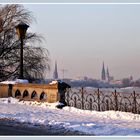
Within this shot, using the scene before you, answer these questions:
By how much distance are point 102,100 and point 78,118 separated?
2.58 metres

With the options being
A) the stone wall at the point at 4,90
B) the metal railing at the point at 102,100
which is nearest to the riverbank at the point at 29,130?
the metal railing at the point at 102,100

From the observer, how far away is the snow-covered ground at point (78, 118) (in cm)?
965

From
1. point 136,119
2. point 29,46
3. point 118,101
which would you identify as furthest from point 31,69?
point 136,119

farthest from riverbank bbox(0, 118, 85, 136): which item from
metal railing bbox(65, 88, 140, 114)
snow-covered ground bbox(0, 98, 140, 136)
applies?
metal railing bbox(65, 88, 140, 114)

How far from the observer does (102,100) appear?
14.1m

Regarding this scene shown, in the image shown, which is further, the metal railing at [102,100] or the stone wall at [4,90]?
the stone wall at [4,90]

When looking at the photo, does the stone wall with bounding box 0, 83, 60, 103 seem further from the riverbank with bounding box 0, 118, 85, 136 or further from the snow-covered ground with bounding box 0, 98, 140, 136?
the riverbank with bounding box 0, 118, 85, 136

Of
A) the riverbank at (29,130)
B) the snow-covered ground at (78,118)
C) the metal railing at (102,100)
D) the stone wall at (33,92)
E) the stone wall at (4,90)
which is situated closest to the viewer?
the riverbank at (29,130)

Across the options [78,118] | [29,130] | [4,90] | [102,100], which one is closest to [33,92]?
[4,90]

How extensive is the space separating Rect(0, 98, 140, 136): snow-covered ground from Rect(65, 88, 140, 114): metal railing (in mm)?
763

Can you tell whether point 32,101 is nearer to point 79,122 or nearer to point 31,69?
point 79,122

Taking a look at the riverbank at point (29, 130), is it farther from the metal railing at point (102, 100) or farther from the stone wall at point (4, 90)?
the stone wall at point (4, 90)

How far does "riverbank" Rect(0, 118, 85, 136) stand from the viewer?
919cm

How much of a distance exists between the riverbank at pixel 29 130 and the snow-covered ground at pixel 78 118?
0.33m
